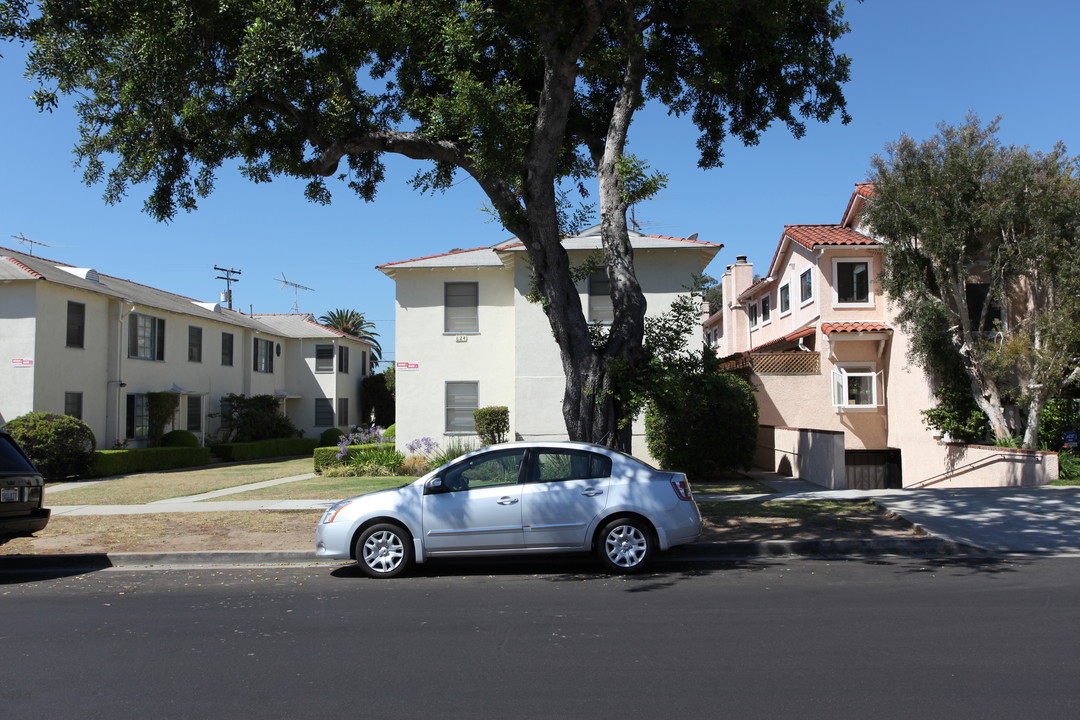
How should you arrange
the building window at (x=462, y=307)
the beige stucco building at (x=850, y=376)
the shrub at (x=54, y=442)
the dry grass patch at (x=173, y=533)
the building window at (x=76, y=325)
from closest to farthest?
the dry grass patch at (x=173, y=533), the beige stucco building at (x=850, y=376), the shrub at (x=54, y=442), the building window at (x=462, y=307), the building window at (x=76, y=325)

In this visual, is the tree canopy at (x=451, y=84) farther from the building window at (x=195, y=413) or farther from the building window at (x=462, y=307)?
the building window at (x=195, y=413)

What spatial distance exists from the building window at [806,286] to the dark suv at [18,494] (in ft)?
66.1

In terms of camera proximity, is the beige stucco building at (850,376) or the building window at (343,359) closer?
the beige stucco building at (850,376)

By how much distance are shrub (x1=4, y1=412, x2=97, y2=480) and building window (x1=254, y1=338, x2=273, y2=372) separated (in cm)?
1441

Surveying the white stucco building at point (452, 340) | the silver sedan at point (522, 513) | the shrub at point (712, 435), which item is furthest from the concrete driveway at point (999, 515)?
the white stucco building at point (452, 340)

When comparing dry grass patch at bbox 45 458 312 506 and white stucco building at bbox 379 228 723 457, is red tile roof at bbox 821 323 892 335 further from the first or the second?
dry grass patch at bbox 45 458 312 506

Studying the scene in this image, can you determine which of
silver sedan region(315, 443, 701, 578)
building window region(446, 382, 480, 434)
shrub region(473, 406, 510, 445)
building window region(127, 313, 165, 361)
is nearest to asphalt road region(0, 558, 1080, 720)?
silver sedan region(315, 443, 701, 578)

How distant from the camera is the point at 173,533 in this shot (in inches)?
460

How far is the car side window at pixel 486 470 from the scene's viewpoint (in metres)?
8.82

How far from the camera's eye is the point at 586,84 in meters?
13.7

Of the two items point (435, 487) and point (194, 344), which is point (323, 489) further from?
point (194, 344)

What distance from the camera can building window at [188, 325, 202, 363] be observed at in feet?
105

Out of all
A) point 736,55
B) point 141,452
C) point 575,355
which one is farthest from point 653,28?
point 141,452

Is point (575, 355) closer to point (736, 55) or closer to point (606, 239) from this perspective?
point (606, 239)
